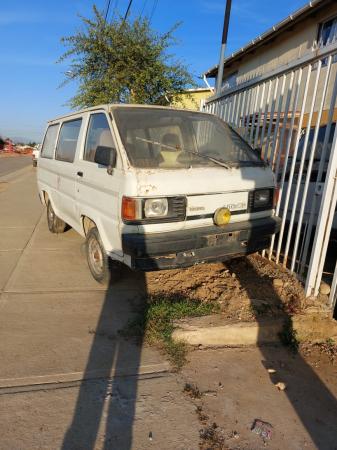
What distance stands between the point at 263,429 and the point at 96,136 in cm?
326

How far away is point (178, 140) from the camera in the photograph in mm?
4039

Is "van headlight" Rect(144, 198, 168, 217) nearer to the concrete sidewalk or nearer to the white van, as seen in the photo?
the white van

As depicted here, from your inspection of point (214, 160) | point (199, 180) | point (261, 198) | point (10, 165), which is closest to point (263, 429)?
point (199, 180)

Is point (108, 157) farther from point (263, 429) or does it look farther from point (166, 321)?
point (263, 429)

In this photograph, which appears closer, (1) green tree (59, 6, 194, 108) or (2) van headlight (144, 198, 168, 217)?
(2) van headlight (144, 198, 168, 217)

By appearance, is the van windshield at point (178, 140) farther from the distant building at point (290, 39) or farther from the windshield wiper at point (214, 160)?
the distant building at point (290, 39)

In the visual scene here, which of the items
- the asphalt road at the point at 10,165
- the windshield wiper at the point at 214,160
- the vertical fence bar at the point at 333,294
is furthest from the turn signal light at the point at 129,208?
the asphalt road at the point at 10,165

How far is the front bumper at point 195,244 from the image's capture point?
3.26m

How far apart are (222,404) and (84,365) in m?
1.12

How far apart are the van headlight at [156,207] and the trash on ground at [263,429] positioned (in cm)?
181

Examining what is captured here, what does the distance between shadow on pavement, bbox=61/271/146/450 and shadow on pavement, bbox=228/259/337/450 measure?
1143mm

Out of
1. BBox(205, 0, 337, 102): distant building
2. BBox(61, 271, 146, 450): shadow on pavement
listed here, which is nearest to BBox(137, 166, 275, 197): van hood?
BBox(61, 271, 146, 450): shadow on pavement

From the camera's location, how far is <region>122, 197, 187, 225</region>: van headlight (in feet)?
10.6

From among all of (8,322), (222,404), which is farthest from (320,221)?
(8,322)
